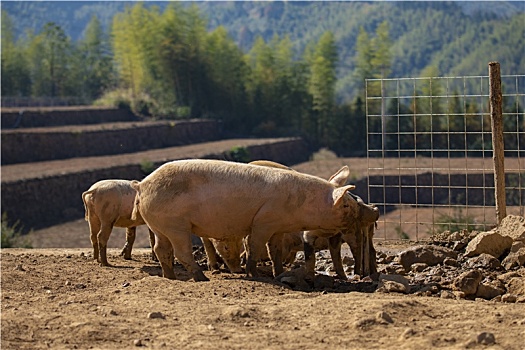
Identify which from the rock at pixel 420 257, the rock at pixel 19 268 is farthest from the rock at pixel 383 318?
the rock at pixel 19 268

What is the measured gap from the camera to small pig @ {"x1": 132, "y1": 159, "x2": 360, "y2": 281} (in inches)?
403

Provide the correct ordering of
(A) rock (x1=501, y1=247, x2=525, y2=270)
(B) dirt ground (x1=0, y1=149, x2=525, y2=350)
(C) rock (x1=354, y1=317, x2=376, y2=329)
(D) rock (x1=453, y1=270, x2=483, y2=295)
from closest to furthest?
(B) dirt ground (x1=0, y1=149, x2=525, y2=350), (C) rock (x1=354, y1=317, x2=376, y2=329), (D) rock (x1=453, y1=270, x2=483, y2=295), (A) rock (x1=501, y1=247, x2=525, y2=270)

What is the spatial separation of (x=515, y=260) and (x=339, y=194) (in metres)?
2.15

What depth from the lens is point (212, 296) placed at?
882cm

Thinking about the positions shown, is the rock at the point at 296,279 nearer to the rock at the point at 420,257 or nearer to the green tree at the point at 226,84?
the rock at the point at 420,257

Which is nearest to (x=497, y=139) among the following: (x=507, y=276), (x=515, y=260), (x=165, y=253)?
(x=515, y=260)

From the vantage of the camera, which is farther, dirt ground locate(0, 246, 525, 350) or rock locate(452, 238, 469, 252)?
rock locate(452, 238, 469, 252)

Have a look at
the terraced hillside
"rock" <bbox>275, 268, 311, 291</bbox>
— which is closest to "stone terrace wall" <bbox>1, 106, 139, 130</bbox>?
the terraced hillside

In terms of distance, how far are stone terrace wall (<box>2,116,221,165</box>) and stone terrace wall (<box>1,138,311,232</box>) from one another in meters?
5.39

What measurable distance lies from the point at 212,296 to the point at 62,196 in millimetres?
28617

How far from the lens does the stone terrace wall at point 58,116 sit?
50.0 meters

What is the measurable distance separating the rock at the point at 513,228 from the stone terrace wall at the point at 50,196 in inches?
958

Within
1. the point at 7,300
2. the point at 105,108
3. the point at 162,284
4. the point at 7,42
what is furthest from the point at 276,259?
the point at 7,42

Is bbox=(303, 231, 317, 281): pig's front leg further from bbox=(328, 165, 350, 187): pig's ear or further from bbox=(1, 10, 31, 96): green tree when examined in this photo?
bbox=(1, 10, 31, 96): green tree
